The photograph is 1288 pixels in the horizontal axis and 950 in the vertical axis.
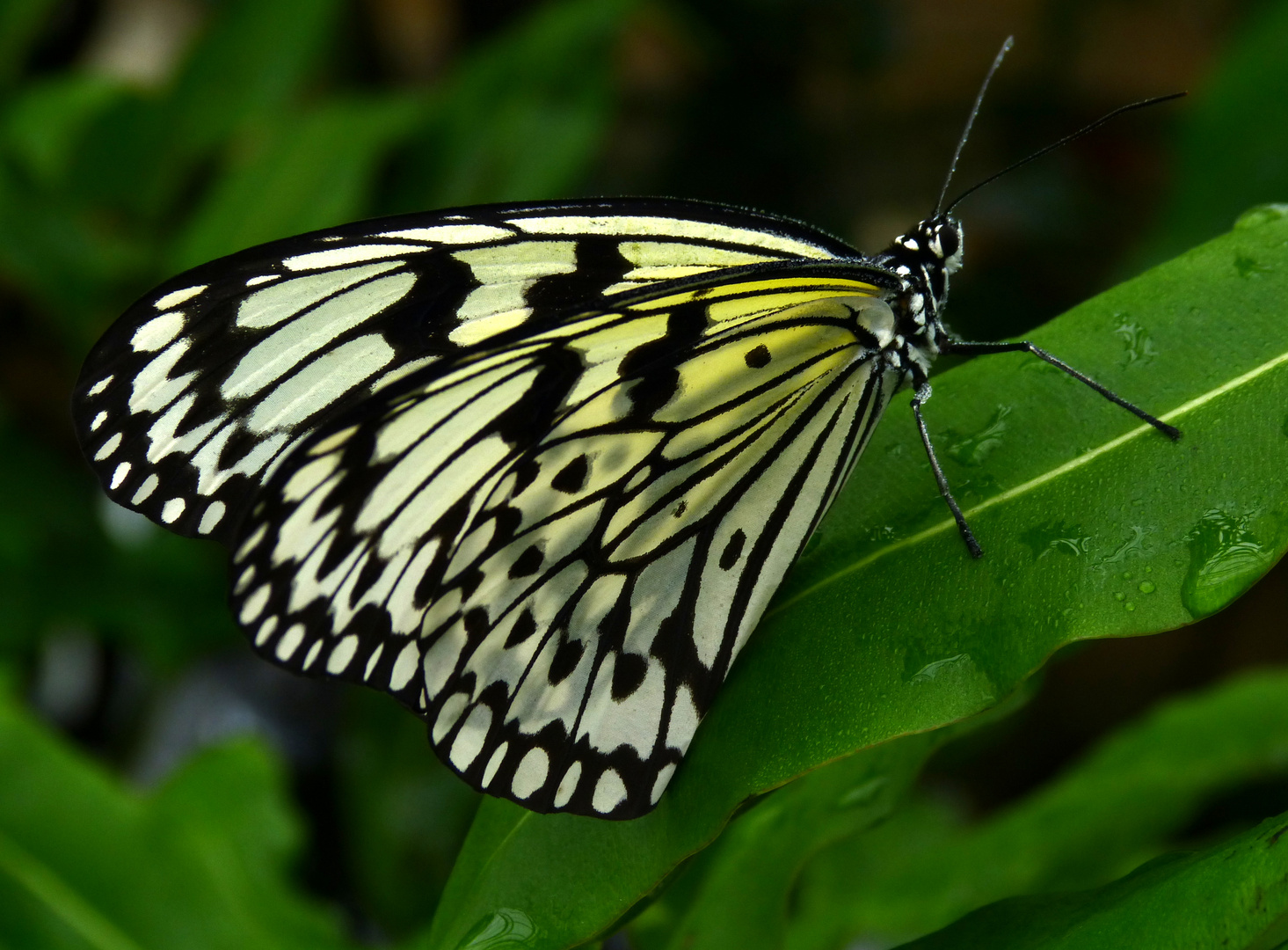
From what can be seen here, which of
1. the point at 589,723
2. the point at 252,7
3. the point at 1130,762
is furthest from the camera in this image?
the point at 252,7

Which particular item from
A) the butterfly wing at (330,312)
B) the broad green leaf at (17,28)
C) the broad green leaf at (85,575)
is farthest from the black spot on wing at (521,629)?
the broad green leaf at (17,28)

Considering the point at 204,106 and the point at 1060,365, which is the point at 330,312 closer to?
the point at 1060,365

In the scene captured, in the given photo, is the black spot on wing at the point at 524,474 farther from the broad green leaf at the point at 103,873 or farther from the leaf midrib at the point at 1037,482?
the broad green leaf at the point at 103,873

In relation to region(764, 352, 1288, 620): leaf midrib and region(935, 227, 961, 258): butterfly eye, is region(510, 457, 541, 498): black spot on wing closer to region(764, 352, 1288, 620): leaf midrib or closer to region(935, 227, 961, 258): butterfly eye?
region(764, 352, 1288, 620): leaf midrib

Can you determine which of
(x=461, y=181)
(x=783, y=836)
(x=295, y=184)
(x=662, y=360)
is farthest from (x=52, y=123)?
(x=783, y=836)

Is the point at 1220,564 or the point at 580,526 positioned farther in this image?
the point at 580,526

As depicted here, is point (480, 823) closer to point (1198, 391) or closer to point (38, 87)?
point (1198, 391)

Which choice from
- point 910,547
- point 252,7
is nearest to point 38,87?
point 252,7
